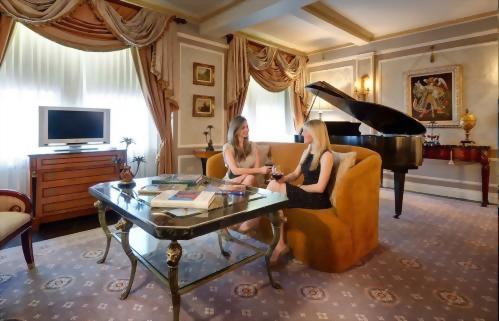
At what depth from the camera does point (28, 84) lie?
3402 millimetres

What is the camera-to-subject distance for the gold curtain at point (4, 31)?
3035mm

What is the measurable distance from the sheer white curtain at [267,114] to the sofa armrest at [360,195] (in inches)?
139

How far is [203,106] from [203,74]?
52cm

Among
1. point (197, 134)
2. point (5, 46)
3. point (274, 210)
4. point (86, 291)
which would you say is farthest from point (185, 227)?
point (197, 134)

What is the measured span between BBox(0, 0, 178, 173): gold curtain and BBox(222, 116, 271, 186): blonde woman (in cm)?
174

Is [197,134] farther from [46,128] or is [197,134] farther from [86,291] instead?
[86,291]

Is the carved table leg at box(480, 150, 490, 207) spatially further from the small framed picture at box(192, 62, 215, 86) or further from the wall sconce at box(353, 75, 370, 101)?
the small framed picture at box(192, 62, 215, 86)

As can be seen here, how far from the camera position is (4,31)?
10.0ft

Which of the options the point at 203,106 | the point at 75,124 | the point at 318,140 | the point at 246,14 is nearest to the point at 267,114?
the point at 203,106

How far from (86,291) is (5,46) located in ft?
8.93

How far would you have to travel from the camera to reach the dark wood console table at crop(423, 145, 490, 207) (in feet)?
13.3

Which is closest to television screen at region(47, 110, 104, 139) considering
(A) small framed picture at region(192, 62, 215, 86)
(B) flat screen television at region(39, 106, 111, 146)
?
(B) flat screen television at region(39, 106, 111, 146)

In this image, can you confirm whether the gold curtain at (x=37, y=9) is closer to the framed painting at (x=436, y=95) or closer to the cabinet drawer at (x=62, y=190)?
the cabinet drawer at (x=62, y=190)

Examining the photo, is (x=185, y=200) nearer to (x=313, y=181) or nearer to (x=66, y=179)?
(x=313, y=181)
